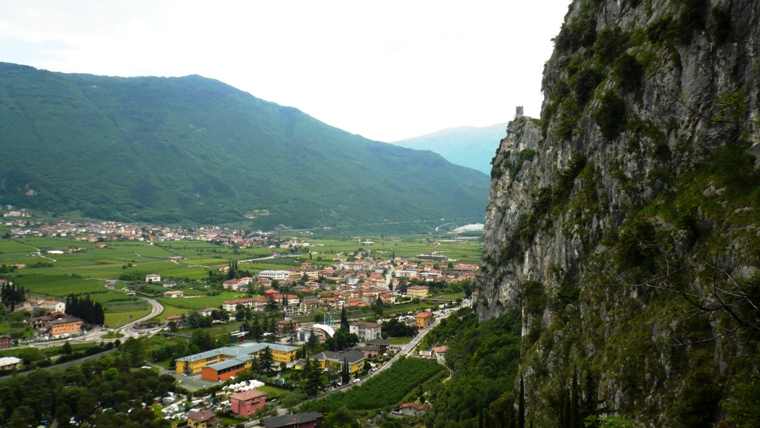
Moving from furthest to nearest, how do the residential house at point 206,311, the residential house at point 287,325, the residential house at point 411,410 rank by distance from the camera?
the residential house at point 206,311 → the residential house at point 287,325 → the residential house at point 411,410

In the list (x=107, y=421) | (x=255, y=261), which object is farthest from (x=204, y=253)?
(x=107, y=421)

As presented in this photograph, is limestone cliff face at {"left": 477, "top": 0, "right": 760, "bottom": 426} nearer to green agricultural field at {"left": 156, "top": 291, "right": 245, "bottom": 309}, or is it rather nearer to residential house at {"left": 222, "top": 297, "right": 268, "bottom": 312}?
residential house at {"left": 222, "top": 297, "right": 268, "bottom": 312}

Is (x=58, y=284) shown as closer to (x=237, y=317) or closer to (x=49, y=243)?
(x=237, y=317)

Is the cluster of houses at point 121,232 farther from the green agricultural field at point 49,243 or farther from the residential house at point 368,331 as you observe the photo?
the residential house at point 368,331

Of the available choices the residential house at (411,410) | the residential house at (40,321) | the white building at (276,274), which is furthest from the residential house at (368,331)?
the white building at (276,274)

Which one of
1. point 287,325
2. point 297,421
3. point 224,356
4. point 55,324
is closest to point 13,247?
point 55,324

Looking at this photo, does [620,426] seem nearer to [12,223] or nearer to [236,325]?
[236,325]

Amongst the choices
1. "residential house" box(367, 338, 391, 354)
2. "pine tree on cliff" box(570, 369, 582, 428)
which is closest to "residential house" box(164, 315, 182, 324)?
"residential house" box(367, 338, 391, 354)
